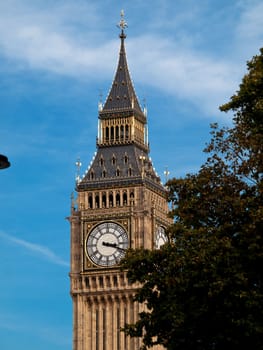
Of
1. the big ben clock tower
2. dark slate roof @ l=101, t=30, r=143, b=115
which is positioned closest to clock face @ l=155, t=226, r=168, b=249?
the big ben clock tower

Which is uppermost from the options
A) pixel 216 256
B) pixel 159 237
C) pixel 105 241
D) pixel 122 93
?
pixel 122 93

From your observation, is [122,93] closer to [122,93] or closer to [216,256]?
[122,93]

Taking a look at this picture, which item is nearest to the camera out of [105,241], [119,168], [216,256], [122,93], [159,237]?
[216,256]

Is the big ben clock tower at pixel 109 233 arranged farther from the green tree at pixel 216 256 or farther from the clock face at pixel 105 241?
the green tree at pixel 216 256

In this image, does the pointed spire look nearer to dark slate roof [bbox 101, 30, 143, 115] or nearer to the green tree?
dark slate roof [bbox 101, 30, 143, 115]

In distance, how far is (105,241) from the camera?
123562 mm

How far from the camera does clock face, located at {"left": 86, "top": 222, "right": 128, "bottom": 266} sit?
123 metres

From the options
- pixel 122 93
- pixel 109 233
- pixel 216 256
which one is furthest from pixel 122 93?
Result: pixel 216 256

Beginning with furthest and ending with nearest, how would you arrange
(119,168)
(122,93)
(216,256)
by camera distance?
(122,93) → (119,168) → (216,256)

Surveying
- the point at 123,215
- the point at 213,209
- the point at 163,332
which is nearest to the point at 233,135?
the point at 213,209

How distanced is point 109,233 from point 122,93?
1372 cm

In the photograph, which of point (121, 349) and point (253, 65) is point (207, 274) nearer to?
point (253, 65)

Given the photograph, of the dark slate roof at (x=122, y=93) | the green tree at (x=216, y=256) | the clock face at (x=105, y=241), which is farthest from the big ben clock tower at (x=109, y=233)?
the green tree at (x=216, y=256)

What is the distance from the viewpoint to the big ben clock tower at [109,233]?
406 ft
